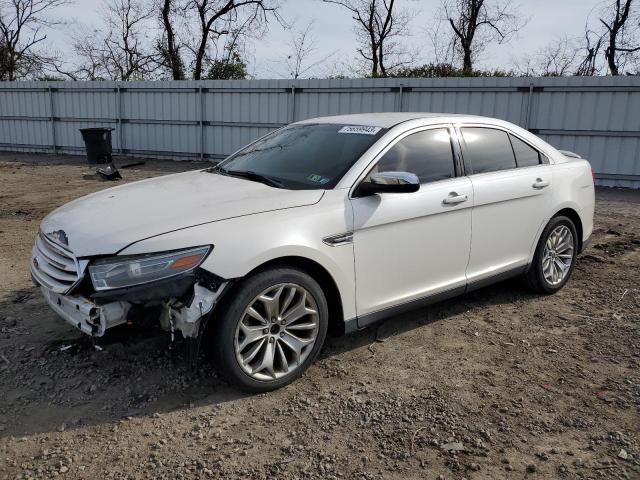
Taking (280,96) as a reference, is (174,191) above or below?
below

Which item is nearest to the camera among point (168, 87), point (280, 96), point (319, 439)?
point (319, 439)

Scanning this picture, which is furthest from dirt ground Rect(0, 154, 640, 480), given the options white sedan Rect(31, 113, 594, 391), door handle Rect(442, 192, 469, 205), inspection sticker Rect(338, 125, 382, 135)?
inspection sticker Rect(338, 125, 382, 135)

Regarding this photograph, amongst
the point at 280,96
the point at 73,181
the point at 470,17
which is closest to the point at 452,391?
the point at 73,181

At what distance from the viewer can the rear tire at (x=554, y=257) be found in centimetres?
489

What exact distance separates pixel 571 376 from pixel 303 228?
6.51 feet

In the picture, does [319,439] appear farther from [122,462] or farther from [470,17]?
[470,17]

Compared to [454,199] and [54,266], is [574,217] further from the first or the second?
[54,266]

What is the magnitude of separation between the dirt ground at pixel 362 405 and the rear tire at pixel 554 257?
0.31 metres

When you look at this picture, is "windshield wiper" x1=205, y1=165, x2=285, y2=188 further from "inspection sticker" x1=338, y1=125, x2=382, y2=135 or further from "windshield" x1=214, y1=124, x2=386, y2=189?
"inspection sticker" x1=338, y1=125, x2=382, y2=135

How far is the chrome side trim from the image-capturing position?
11.0 feet

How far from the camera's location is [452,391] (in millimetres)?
3395

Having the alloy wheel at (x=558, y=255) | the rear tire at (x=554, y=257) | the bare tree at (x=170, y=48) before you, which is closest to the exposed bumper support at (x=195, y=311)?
the rear tire at (x=554, y=257)

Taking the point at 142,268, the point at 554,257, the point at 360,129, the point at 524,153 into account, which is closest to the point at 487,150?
the point at 524,153

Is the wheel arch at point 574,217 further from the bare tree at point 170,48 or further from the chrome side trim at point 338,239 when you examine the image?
the bare tree at point 170,48
